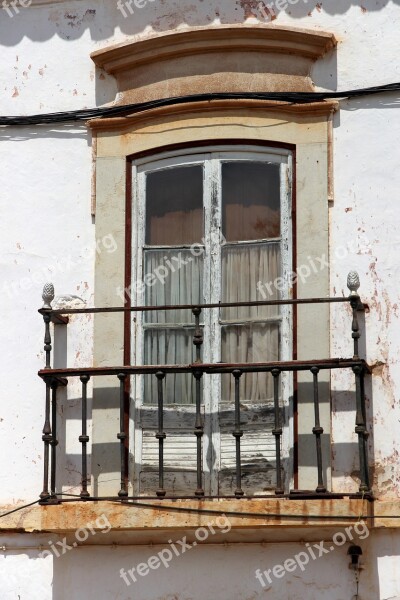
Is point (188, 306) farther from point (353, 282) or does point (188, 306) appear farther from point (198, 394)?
point (353, 282)

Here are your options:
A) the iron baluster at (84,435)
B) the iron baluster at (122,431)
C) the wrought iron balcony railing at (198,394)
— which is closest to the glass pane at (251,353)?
the wrought iron balcony railing at (198,394)

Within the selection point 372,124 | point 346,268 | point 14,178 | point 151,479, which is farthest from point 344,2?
point 151,479

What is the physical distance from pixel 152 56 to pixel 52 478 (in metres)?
2.90

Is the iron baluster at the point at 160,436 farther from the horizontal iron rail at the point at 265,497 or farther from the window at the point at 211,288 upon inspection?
the window at the point at 211,288

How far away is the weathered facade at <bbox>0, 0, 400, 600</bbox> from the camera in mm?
9164

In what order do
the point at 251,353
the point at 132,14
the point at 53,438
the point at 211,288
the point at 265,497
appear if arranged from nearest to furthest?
the point at 265,497 → the point at 53,438 → the point at 251,353 → the point at 211,288 → the point at 132,14

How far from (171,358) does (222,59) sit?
6.65 ft

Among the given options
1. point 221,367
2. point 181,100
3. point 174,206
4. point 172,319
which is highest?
point 181,100

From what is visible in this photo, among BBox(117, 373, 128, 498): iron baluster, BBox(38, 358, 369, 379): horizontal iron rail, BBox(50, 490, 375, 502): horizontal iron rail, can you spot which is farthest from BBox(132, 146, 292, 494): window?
BBox(38, 358, 369, 379): horizontal iron rail

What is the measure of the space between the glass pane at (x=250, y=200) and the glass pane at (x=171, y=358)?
2.40 feet

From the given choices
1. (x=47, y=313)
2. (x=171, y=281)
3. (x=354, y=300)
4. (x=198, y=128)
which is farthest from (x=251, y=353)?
(x=198, y=128)

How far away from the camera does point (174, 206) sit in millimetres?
10102

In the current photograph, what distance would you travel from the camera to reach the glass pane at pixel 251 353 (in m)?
9.68

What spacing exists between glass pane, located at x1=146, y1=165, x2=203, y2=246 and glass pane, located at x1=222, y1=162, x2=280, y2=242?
Result: 0.61 ft
